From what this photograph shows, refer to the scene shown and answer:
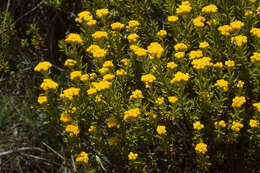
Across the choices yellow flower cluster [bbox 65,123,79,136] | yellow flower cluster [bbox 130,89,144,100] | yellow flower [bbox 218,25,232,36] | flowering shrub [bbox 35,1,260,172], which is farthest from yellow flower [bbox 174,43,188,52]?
yellow flower cluster [bbox 65,123,79,136]

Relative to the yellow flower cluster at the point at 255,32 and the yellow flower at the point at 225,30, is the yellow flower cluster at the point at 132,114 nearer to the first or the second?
the yellow flower at the point at 225,30

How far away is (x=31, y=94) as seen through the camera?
3.70 meters

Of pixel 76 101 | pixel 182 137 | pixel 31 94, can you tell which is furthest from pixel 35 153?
pixel 182 137

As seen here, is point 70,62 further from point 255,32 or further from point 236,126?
point 255,32

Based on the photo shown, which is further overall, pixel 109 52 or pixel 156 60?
pixel 109 52

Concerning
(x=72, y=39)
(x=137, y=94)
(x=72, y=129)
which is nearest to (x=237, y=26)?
(x=137, y=94)

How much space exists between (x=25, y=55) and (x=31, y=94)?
1.56ft

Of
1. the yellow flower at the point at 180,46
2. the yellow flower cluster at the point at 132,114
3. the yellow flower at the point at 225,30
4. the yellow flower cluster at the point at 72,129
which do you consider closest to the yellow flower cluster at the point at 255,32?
the yellow flower at the point at 225,30

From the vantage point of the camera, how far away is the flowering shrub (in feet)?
8.32

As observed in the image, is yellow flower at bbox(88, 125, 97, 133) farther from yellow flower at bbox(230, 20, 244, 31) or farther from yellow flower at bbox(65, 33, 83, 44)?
yellow flower at bbox(230, 20, 244, 31)

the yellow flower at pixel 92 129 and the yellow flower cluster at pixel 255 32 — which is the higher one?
the yellow flower cluster at pixel 255 32

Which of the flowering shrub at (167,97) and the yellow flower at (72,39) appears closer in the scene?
the flowering shrub at (167,97)

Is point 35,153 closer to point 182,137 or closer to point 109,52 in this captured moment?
point 109,52

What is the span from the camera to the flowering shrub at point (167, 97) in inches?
99.9
